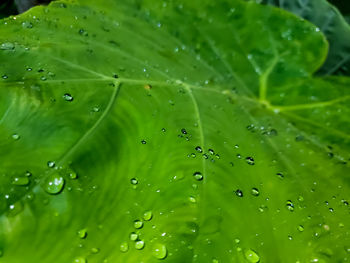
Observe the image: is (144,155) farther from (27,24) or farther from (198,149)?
(27,24)

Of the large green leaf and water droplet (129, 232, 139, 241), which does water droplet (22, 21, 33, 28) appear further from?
water droplet (129, 232, 139, 241)

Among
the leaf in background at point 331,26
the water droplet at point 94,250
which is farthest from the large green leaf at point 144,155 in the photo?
the leaf in background at point 331,26

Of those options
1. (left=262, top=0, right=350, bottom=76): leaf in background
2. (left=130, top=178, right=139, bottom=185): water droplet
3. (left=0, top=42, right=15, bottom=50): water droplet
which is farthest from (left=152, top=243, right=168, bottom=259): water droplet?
(left=262, top=0, right=350, bottom=76): leaf in background

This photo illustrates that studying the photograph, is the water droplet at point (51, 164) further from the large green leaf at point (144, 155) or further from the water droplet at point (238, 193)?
the water droplet at point (238, 193)

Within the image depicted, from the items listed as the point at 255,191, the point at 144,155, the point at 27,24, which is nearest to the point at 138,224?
the point at 144,155

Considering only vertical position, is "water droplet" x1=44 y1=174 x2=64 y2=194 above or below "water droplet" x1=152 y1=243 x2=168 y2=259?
above
